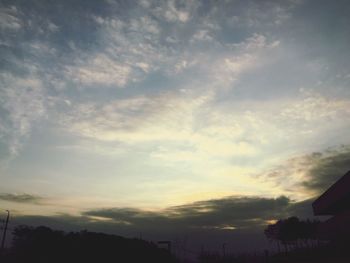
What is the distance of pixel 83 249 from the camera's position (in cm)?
3453

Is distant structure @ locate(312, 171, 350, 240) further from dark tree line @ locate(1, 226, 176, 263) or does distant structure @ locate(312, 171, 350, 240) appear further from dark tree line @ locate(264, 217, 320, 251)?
dark tree line @ locate(264, 217, 320, 251)

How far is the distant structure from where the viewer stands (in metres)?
16.0

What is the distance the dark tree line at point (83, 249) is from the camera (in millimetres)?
33125

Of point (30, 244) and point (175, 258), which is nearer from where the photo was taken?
point (30, 244)

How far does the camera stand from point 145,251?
38.9 metres

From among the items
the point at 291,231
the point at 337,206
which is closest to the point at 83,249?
the point at 337,206

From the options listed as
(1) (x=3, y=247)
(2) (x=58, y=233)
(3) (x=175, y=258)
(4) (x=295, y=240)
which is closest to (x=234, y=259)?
(3) (x=175, y=258)

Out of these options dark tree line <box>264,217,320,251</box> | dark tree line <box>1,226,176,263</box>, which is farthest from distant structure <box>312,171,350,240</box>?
dark tree line <box>264,217,320,251</box>

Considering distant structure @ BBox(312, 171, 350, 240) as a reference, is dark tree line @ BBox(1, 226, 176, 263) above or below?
below

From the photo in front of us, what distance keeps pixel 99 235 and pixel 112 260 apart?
781 cm

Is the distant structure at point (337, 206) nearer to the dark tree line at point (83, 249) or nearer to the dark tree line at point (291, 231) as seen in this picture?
the dark tree line at point (83, 249)

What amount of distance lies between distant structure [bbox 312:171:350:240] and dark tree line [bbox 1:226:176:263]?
74.7ft

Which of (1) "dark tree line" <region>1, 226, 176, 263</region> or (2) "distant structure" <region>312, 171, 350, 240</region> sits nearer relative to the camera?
(2) "distant structure" <region>312, 171, 350, 240</region>

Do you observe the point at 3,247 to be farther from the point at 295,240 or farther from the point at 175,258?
the point at 295,240
